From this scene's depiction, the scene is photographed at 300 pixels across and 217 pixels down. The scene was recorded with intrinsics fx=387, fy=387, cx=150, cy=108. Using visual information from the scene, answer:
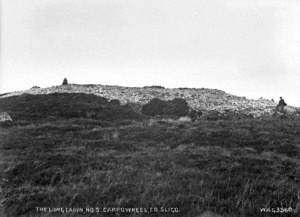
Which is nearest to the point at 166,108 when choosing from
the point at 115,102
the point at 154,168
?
the point at 115,102

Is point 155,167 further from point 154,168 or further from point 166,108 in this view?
point 166,108

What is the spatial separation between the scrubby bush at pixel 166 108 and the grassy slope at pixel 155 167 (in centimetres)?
885

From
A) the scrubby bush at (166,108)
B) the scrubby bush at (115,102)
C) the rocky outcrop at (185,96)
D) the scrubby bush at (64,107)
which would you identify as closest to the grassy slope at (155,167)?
the scrubby bush at (64,107)

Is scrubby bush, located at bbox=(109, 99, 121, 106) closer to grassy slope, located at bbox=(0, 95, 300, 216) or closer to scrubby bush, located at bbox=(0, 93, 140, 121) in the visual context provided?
scrubby bush, located at bbox=(0, 93, 140, 121)

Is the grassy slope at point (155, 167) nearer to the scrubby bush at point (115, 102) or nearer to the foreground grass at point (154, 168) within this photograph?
the foreground grass at point (154, 168)

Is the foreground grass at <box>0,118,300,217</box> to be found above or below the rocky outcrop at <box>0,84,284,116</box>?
below

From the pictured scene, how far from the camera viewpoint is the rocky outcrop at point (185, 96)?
3101 centimetres

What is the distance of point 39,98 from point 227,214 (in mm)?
25379

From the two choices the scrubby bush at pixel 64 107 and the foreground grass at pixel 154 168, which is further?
the scrubby bush at pixel 64 107

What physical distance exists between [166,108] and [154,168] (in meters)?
18.6

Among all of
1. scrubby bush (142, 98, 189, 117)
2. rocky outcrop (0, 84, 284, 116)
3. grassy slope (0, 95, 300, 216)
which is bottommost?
grassy slope (0, 95, 300, 216)

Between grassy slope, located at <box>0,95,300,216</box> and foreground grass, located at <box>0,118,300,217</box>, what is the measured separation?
24 mm

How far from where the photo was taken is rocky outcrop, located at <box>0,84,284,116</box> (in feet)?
102

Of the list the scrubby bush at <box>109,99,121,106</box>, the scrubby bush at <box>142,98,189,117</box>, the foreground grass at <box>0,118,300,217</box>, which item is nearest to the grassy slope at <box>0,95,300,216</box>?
the foreground grass at <box>0,118,300,217</box>
